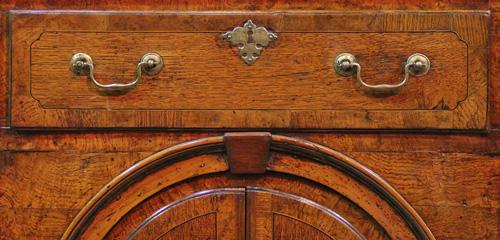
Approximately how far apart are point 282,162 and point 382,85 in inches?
5.8

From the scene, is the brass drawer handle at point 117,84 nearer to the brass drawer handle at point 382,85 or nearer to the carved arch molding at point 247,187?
the carved arch molding at point 247,187

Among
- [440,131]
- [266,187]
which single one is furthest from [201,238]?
[440,131]

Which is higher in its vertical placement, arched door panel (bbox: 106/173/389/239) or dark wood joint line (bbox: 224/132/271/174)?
dark wood joint line (bbox: 224/132/271/174)

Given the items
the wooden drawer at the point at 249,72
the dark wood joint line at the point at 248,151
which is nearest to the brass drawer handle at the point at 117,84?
the wooden drawer at the point at 249,72

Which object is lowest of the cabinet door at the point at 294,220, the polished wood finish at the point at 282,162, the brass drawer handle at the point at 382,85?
the cabinet door at the point at 294,220

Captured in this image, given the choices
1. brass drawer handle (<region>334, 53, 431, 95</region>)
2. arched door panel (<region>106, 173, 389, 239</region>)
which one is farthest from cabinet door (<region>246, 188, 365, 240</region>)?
brass drawer handle (<region>334, 53, 431, 95</region>)

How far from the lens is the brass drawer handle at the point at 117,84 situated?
771mm

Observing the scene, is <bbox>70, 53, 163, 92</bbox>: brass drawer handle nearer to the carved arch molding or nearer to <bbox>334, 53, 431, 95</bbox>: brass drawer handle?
the carved arch molding

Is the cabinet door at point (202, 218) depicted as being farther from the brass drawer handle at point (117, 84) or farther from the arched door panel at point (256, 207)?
the brass drawer handle at point (117, 84)

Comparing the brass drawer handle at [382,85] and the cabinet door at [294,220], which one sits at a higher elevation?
the brass drawer handle at [382,85]

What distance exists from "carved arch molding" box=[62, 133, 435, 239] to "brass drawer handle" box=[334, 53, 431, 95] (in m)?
0.09

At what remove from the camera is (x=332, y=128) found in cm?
78

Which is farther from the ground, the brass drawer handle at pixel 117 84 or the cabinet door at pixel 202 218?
the brass drawer handle at pixel 117 84

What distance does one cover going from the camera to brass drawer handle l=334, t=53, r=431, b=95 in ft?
2.50
